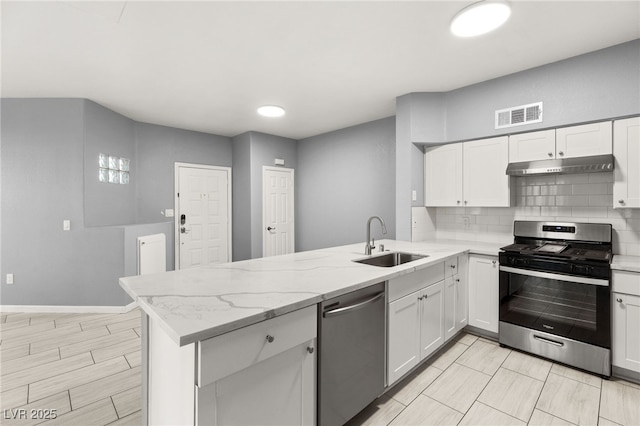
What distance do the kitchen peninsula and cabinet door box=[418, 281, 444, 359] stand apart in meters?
0.60

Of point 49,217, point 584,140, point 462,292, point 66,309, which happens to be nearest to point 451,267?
point 462,292

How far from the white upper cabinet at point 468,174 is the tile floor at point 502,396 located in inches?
60.9

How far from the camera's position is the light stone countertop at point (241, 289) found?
3.87ft

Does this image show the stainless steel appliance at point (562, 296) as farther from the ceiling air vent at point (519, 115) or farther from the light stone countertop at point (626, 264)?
the ceiling air vent at point (519, 115)

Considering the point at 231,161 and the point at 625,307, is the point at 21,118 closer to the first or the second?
the point at 231,161

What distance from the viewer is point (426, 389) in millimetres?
2182

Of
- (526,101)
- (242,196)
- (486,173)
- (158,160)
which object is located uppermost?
(526,101)

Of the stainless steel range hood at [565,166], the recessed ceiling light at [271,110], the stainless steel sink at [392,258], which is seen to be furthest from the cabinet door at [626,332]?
the recessed ceiling light at [271,110]

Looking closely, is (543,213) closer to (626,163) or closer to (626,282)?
(626,163)

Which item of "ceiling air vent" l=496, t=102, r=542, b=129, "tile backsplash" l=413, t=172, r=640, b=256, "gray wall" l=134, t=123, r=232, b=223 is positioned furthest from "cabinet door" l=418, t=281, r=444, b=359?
"gray wall" l=134, t=123, r=232, b=223

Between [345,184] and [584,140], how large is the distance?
316cm

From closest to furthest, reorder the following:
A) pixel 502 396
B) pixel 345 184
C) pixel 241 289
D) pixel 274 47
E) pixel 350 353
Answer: pixel 241 289 < pixel 350 353 < pixel 502 396 < pixel 274 47 < pixel 345 184

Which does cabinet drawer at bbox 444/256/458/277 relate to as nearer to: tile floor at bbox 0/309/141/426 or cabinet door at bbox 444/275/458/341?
cabinet door at bbox 444/275/458/341

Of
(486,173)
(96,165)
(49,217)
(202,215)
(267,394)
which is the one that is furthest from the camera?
(202,215)
